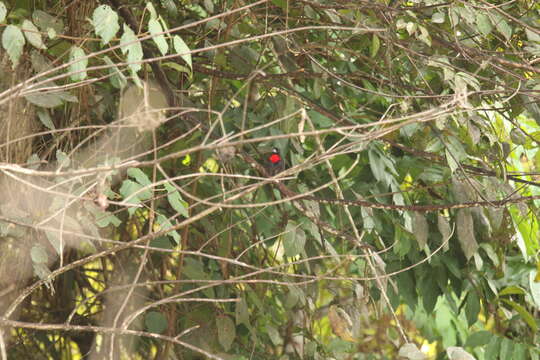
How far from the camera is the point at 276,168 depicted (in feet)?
6.10

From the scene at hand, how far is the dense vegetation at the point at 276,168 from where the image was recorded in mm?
1611

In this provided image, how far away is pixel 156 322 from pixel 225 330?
0.25m

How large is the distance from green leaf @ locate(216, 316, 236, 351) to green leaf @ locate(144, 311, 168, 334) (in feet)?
0.73

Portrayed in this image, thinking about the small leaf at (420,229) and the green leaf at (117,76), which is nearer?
the green leaf at (117,76)

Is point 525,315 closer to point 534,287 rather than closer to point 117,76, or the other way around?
point 534,287

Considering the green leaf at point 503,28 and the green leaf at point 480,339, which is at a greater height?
the green leaf at point 503,28

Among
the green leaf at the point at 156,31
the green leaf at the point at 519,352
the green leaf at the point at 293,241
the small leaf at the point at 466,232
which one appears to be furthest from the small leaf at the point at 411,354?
the green leaf at the point at 519,352

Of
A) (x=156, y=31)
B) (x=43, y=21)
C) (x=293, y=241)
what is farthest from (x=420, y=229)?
(x=43, y=21)

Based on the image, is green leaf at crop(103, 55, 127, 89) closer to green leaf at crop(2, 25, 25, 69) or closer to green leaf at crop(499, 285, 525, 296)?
green leaf at crop(2, 25, 25, 69)

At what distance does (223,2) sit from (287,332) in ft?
3.79

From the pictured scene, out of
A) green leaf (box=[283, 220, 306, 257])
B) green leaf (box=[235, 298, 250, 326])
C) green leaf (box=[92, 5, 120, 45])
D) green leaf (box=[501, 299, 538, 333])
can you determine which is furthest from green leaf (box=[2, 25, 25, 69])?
green leaf (box=[501, 299, 538, 333])

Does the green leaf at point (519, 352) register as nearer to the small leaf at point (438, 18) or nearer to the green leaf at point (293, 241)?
the green leaf at point (293, 241)

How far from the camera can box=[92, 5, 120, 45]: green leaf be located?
131cm

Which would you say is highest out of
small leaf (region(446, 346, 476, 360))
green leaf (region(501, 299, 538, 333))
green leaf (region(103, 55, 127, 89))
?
green leaf (region(103, 55, 127, 89))
